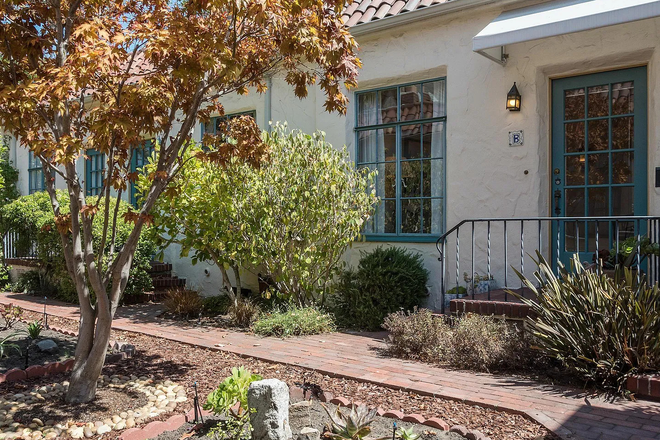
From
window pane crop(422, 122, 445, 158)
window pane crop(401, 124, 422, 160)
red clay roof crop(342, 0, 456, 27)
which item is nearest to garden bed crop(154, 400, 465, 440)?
window pane crop(422, 122, 445, 158)

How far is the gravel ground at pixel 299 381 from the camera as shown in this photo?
12.8ft

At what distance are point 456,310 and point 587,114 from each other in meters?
2.92

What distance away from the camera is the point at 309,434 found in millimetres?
3422

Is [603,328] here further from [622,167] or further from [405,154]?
[405,154]

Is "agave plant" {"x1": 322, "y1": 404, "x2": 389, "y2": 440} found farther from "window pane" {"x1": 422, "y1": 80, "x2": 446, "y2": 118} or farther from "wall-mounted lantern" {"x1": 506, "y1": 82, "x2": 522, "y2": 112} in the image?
"window pane" {"x1": 422, "y1": 80, "x2": 446, "y2": 118}

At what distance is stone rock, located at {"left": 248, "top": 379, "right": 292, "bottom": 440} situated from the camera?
3383 millimetres

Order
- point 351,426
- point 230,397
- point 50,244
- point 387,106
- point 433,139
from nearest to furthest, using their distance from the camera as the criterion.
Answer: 1. point 351,426
2. point 230,397
3. point 433,139
4. point 387,106
5. point 50,244

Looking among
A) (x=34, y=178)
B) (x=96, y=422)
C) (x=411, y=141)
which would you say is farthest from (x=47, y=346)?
(x=34, y=178)

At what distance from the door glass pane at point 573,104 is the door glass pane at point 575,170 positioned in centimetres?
49

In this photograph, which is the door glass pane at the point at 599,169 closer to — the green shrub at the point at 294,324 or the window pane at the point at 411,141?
the window pane at the point at 411,141

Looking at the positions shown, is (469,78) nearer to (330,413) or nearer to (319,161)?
(319,161)

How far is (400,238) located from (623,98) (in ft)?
10.8

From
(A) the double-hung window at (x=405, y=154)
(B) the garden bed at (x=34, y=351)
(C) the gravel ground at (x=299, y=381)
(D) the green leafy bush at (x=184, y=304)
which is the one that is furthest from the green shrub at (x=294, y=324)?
(B) the garden bed at (x=34, y=351)

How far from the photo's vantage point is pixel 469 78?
780 centimetres
